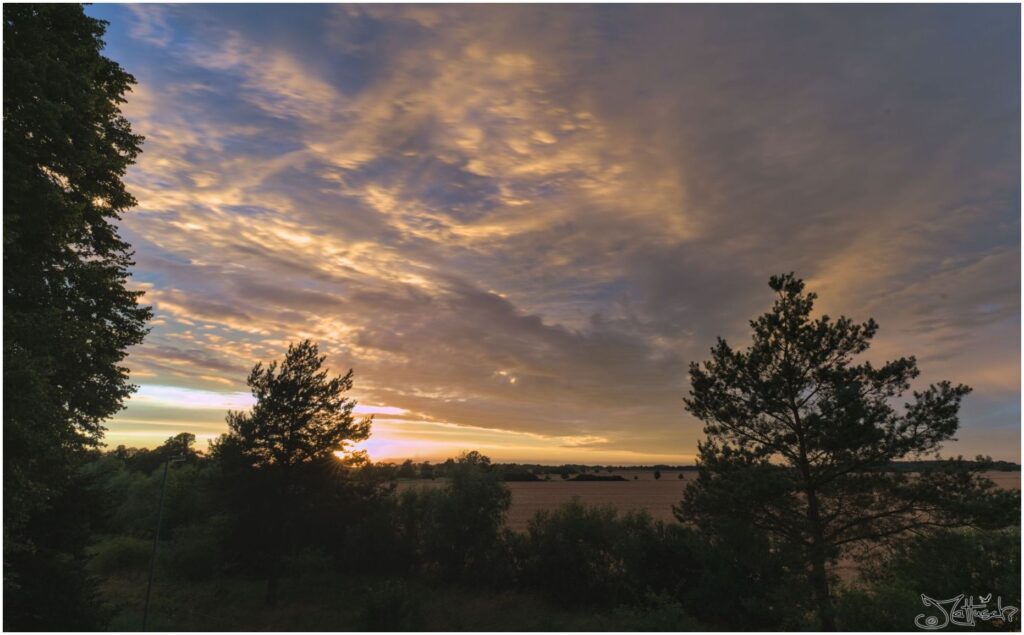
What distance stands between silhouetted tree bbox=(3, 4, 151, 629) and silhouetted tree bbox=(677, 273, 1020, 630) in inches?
881

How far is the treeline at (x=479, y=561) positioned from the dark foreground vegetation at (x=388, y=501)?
0.46 feet

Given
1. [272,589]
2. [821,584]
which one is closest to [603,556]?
[821,584]

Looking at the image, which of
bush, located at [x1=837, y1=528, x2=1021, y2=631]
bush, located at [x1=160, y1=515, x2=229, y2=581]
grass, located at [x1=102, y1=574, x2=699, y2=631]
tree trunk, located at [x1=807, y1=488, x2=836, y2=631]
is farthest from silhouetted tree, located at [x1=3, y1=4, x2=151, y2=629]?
bush, located at [x1=837, y1=528, x2=1021, y2=631]

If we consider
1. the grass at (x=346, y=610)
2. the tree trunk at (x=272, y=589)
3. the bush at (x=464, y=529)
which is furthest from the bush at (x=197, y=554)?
the bush at (x=464, y=529)

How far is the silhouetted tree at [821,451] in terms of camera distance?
19016 millimetres

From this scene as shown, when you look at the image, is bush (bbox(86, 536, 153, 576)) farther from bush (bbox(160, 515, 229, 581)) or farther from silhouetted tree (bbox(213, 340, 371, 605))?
silhouetted tree (bbox(213, 340, 371, 605))

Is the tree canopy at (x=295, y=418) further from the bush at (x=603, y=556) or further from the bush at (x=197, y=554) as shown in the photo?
the bush at (x=603, y=556)

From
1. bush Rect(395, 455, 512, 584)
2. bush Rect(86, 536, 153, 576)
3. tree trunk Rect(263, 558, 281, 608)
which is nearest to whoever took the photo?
tree trunk Rect(263, 558, 281, 608)

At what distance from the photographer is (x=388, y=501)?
41.8 meters

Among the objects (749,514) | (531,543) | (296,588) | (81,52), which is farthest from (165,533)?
→ (749,514)

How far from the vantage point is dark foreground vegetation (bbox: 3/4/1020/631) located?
13867mm

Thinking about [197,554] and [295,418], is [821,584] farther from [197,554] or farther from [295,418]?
[197,554]

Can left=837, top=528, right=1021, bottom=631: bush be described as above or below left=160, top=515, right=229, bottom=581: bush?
above

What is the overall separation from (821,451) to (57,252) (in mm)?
27392
